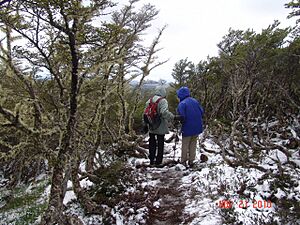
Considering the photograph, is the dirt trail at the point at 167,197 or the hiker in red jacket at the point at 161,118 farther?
the hiker in red jacket at the point at 161,118

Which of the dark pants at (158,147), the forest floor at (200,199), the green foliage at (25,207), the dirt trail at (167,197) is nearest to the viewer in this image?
the forest floor at (200,199)

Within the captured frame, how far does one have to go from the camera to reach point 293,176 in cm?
516

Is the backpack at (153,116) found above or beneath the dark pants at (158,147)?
above

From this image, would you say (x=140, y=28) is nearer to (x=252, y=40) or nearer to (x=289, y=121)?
(x=252, y=40)

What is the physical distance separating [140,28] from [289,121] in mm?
6689

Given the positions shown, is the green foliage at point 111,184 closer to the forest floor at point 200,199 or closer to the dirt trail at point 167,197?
the forest floor at point 200,199

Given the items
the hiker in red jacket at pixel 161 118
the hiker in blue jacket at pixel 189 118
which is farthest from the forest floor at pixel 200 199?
the hiker in red jacket at pixel 161 118
